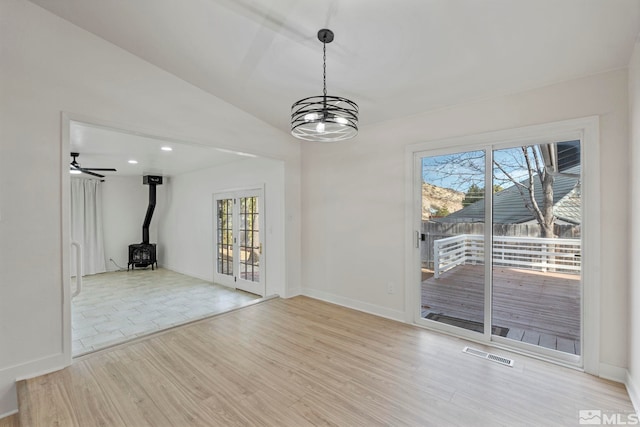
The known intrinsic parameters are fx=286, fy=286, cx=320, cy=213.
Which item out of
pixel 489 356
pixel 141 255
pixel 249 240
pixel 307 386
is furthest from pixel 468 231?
pixel 141 255

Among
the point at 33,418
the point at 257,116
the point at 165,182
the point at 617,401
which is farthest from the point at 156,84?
the point at 165,182

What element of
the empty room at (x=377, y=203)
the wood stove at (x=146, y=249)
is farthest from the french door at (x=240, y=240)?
the wood stove at (x=146, y=249)

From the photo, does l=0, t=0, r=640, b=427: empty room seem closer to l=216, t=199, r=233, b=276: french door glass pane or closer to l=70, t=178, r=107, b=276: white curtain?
l=216, t=199, r=233, b=276: french door glass pane

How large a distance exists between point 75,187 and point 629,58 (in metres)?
9.45

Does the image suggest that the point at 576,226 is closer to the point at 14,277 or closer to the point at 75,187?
the point at 14,277

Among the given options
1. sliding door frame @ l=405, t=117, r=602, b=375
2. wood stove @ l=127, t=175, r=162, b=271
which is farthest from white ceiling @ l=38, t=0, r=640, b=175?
wood stove @ l=127, t=175, r=162, b=271

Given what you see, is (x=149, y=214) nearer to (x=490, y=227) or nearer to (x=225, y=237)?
(x=225, y=237)

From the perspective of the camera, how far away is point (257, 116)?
395 centimetres

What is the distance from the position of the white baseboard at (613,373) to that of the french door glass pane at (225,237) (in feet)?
17.9

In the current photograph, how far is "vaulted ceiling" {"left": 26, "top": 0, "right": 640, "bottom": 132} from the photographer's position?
1.98m

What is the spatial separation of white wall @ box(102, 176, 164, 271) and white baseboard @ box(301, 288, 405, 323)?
5422 mm

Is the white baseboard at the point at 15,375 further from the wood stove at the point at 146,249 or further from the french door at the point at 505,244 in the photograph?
the wood stove at the point at 146,249

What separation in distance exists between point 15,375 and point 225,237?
389cm

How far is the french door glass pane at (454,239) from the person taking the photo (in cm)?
307
